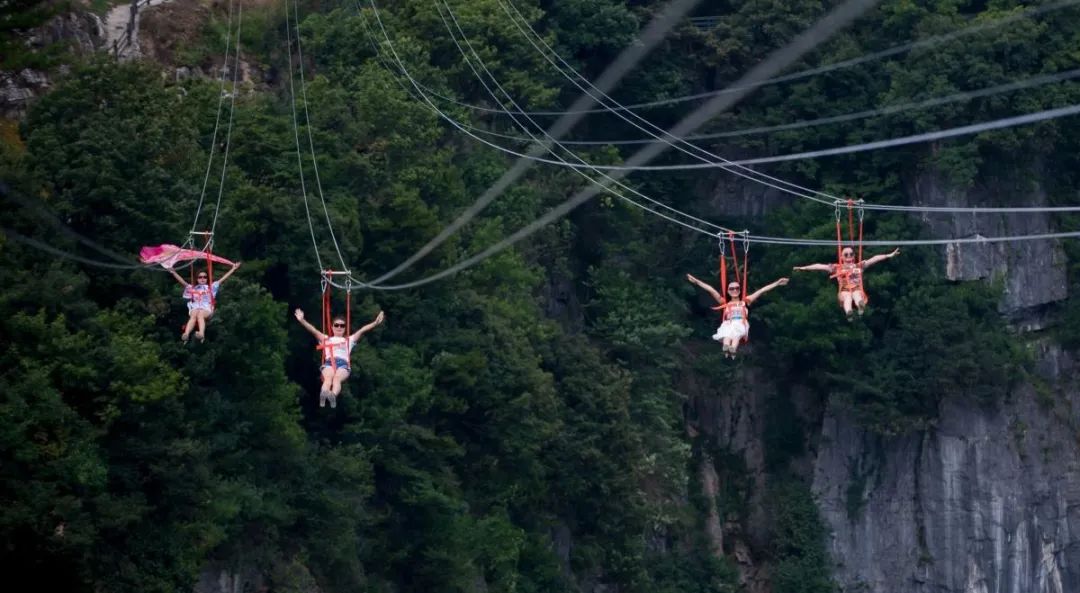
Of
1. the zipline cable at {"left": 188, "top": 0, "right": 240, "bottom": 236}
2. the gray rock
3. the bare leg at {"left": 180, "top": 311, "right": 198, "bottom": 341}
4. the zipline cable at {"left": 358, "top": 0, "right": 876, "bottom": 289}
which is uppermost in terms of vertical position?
the zipline cable at {"left": 358, "top": 0, "right": 876, "bottom": 289}

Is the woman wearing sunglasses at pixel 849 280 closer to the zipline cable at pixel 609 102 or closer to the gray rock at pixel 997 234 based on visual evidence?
the zipline cable at pixel 609 102

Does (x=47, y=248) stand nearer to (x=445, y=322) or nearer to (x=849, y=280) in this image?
(x=445, y=322)

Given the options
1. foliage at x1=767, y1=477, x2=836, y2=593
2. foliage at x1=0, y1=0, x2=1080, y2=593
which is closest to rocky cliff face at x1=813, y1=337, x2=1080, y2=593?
foliage at x1=767, y1=477, x2=836, y2=593

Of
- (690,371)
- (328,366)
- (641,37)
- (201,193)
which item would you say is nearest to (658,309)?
(690,371)

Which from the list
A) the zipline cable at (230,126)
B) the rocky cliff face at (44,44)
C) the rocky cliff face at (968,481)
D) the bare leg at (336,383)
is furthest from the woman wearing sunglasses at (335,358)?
the rocky cliff face at (968,481)

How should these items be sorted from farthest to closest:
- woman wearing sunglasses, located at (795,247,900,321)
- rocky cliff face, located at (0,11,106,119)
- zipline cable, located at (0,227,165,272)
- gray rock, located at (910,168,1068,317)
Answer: gray rock, located at (910,168,1068,317) < rocky cliff face, located at (0,11,106,119) < woman wearing sunglasses, located at (795,247,900,321) < zipline cable, located at (0,227,165,272)

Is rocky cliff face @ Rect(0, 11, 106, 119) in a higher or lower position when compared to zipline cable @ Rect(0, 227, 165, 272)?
higher

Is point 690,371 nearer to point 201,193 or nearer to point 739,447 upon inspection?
point 739,447

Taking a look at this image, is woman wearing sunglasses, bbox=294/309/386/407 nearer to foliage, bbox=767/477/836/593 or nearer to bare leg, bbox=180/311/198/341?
bare leg, bbox=180/311/198/341
